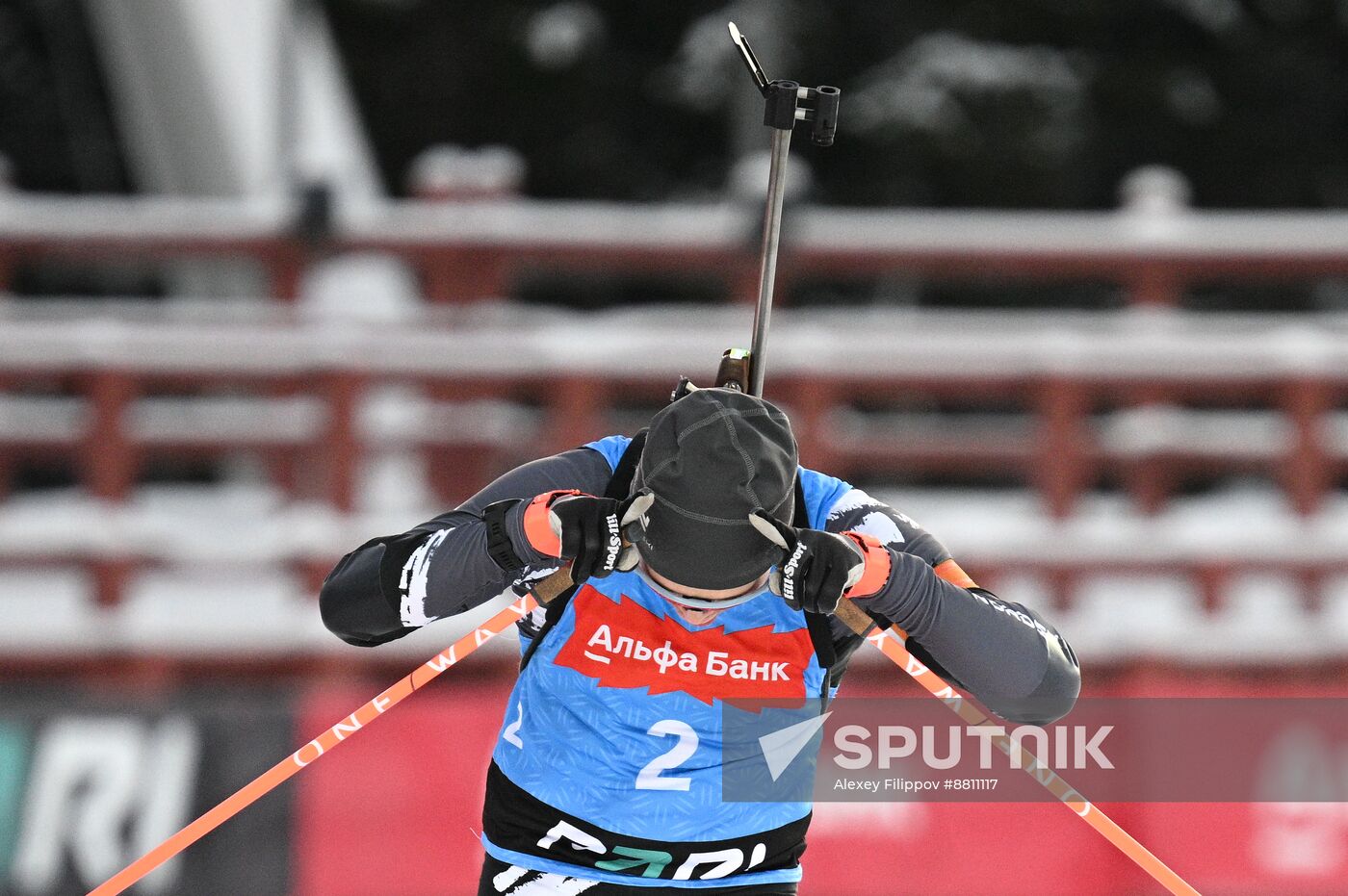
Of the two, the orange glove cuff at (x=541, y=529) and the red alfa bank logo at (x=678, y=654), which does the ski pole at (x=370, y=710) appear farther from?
the orange glove cuff at (x=541, y=529)

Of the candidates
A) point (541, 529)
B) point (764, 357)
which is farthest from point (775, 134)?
point (541, 529)

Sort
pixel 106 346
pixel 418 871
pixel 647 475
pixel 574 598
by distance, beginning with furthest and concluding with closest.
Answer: pixel 106 346 < pixel 418 871 < pixel 574 598 < pixel 647 475

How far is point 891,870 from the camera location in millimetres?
6871

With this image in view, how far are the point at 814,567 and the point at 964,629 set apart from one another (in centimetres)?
38

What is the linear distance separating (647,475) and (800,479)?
53 centimetres

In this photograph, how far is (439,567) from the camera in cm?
327

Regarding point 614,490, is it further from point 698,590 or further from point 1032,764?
point 1032,764

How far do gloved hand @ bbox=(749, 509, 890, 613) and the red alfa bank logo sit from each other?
28 cm

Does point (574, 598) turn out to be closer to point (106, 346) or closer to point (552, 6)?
point (106, 346)

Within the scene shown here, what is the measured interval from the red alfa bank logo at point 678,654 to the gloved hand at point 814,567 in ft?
0.92

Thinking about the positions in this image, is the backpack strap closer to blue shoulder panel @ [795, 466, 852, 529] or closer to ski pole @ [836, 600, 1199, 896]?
blue shoulder panel @ [795, 466, 852, 529]

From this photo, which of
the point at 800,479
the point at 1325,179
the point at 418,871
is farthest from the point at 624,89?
the point at 800,479

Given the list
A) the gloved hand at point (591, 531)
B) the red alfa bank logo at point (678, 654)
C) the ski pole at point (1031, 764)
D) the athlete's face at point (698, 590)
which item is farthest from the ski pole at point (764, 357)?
the gloved hand at point (591, 531)

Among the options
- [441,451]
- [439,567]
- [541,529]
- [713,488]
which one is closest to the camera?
[713,488]
